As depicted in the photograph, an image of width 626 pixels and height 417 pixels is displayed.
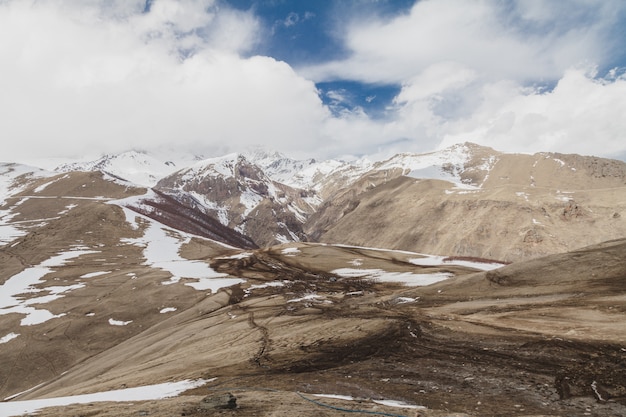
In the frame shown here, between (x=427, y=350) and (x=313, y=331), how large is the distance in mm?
9504

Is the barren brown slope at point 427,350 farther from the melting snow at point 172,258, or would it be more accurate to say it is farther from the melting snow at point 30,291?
the melting snow at point 30,291

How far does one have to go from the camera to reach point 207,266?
80.6 meters

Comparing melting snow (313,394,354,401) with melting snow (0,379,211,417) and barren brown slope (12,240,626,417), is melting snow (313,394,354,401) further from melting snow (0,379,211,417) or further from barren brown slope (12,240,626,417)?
melting snow (0,379,211,417)

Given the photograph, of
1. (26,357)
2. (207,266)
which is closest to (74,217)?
(207,266)

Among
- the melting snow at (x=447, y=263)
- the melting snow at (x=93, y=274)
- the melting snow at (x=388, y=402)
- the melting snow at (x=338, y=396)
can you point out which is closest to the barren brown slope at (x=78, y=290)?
the melting snow at (x=93, y=274)

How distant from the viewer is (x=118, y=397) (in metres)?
17.2

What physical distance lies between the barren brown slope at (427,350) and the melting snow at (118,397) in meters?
1.43

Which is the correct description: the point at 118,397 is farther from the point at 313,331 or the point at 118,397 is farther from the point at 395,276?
the point at 395,276

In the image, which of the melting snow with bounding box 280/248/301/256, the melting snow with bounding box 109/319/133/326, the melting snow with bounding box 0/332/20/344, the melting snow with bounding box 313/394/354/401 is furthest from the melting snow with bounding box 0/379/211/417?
the melting snow with bounding box 280/248/301/256

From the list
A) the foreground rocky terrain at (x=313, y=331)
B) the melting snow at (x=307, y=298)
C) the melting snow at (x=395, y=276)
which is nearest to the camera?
the foreground rocky terrain at (x=313, y=331)

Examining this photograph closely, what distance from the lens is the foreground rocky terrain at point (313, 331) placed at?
14.2 meters

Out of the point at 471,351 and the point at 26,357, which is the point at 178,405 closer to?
the point at 471,351

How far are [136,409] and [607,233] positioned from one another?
18385cm

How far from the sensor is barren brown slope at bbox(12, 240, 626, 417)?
44.5 ft
